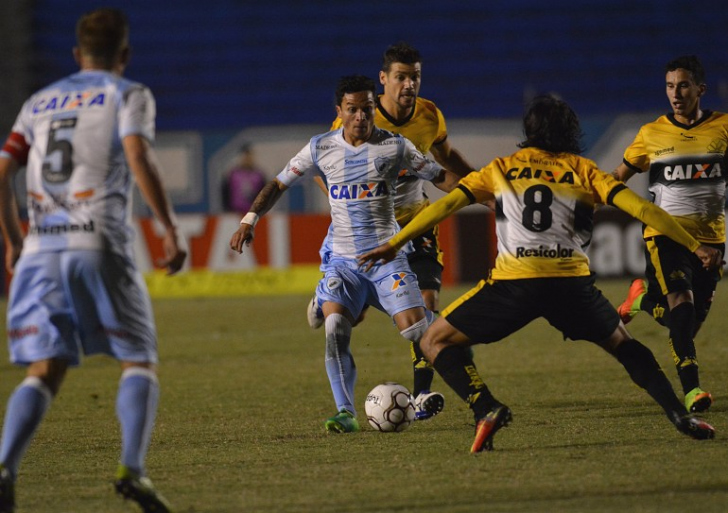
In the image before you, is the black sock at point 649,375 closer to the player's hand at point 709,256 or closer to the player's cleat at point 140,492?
the player's hand at point 709,256

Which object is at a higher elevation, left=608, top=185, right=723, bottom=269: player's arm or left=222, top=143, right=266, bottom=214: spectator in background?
left=608, top=185, right=723, bottom=269: player's arm

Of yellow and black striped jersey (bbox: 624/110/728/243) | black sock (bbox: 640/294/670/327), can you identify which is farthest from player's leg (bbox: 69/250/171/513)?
black sock (bbox: 640/294/670/327)

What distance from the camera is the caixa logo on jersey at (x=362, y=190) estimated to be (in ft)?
22.2

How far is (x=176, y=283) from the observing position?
1855cm

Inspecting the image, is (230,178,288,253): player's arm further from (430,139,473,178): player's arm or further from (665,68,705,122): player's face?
(665,68,705,122): player's face

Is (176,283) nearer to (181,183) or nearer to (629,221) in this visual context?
(181,183)

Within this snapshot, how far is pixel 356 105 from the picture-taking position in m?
6.65

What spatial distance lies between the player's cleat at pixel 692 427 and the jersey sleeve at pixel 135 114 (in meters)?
2.78

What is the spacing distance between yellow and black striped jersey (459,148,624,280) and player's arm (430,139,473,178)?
1930mm

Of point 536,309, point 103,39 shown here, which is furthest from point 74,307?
point 536,309

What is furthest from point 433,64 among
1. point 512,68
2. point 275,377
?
point 275,377

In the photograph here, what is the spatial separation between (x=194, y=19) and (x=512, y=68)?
19.9 feet

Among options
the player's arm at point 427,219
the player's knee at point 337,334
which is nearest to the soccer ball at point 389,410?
the player's knee at point 337,334

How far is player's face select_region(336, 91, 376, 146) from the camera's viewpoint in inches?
261
